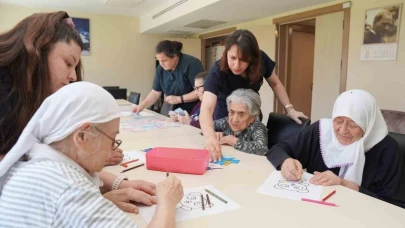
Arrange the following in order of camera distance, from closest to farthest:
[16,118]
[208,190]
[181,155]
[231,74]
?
[16,118] < [208,190] < [181,155] < [231,74]

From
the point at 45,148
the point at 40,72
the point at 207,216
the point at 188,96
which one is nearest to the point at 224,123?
the point at 188,96

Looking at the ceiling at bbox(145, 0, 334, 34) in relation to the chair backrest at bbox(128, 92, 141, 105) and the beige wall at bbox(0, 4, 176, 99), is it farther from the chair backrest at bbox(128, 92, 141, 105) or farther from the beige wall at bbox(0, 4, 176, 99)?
the chair backrest at bbox(128, 92, 141, 105)

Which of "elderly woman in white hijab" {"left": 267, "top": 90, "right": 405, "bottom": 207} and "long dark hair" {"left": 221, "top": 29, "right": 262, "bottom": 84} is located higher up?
"long dark hair" {"left": 221, "top": 29, "right": 262, "bottom": 84}

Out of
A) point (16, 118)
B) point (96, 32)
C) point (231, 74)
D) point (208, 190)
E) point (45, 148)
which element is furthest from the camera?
point (96, 32)

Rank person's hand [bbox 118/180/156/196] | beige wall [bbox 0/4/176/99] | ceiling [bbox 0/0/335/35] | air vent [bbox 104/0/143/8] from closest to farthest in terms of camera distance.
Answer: person's hand [bbox 118/180/156/196] < ceiling [bbox 0/0/335/35] < air vent [bbox 104/0/143/8] < beige wall [bbox 0/4/176/99]

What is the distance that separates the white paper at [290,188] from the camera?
1.10 metres

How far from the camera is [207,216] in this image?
939 millimetres

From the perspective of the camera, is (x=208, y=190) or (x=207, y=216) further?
(x=208, y=190)

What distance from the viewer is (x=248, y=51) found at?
6.18 feet

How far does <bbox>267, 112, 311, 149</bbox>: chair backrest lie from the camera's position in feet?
6.00

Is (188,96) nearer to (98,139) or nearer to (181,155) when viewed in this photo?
(181,155)

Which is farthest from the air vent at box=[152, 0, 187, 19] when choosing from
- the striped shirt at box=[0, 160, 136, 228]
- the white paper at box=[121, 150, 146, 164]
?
the striped shirt at box=[0, 160, 136, 228]

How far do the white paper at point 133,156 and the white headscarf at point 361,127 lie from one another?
3.03 ft

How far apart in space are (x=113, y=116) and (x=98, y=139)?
68 millimetres
